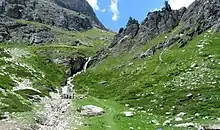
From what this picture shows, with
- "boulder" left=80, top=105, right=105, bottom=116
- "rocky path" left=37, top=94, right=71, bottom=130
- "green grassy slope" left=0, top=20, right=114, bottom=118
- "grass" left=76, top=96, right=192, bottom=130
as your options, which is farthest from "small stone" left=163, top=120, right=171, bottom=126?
"green grassy slope" left=0, top=20, right=114, bottom=118

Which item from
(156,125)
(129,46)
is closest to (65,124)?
(156,125)

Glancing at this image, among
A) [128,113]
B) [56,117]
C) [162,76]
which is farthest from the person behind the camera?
[162,76]

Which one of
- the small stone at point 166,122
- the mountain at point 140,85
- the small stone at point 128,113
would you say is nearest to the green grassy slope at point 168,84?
the mountain at point 140,85

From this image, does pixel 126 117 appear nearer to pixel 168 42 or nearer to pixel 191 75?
pixel 191 75

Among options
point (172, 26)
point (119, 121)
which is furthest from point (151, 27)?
point (119, 121)

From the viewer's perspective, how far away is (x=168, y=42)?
130250 millimetres

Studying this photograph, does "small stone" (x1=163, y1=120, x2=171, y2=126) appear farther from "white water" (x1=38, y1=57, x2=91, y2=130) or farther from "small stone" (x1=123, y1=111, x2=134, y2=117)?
"white water" (x1=38, y1=57, x2=91, y2=130)

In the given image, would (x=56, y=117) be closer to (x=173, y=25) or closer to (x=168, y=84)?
(x=168, y=84)

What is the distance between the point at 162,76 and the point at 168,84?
34.1 feet

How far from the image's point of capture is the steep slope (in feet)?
188

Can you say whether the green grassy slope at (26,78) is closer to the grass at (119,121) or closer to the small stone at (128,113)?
the grass at (119,121)

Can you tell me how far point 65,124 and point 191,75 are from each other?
112ft

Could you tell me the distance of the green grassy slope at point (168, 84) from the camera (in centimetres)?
5891

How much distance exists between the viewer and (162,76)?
91.6m
